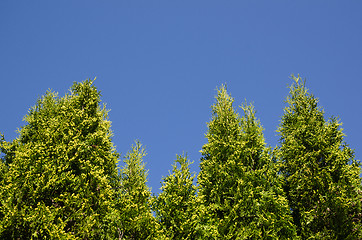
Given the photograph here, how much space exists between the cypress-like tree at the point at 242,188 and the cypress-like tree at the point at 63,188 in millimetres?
5058

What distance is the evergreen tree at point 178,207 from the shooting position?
12.8 meters

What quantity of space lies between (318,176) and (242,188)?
4803 millimetres

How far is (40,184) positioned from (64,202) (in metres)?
1.35

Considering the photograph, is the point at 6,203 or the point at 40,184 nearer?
the point at 6,203

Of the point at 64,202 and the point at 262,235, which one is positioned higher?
the point at 64,202

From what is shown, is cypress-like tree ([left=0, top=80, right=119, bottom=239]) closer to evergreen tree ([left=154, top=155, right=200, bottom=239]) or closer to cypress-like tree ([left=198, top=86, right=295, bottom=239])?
evergreen tree ([left=154, top=155, right=200, bottom=239])

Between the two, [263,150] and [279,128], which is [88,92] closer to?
[263,150]

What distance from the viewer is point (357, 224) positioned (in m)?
13.3

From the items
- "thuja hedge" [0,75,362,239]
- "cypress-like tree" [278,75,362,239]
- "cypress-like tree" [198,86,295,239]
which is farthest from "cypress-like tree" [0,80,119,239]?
"cypress-like tree" [278,75,362,239]

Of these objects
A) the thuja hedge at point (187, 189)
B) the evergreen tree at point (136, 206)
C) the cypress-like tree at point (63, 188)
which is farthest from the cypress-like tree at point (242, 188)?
the cypress-like tree at point (63, 188)

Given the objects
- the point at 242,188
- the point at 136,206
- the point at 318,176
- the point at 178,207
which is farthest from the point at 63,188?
the point at 318,176

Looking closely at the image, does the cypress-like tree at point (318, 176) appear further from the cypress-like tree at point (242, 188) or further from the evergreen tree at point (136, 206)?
the evergreen tree at point (136, 206)

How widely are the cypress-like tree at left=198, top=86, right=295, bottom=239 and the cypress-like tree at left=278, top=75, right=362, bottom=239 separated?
4.72 ft

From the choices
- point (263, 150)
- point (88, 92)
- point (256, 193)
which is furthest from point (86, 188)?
point (263, 150)
